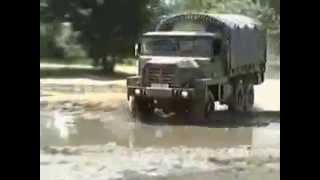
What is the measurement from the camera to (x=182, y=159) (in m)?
1.67

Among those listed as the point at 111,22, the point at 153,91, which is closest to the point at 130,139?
the point at 153,91

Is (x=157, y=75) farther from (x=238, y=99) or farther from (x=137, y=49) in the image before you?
(x=238, y=99)

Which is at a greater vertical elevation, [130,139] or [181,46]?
[181,46]

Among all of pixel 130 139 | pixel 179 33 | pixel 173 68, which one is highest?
pixel 179 33

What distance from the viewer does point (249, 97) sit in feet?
5.82

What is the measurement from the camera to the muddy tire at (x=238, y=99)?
69.2 inches

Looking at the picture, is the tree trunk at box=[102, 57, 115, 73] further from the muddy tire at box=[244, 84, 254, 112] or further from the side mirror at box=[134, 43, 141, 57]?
the muddy tire at box=[244, 84, 254, 112]

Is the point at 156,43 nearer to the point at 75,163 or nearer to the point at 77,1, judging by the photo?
the point at 77,1

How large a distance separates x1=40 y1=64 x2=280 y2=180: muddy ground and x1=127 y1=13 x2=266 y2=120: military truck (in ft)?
0.14

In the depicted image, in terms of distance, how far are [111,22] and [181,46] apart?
251 mm

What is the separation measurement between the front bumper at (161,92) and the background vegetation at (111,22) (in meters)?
0.10

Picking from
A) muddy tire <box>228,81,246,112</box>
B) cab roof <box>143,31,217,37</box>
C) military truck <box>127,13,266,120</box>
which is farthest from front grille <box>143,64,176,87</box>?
muddy tire <box>228,81,246,112</box>
